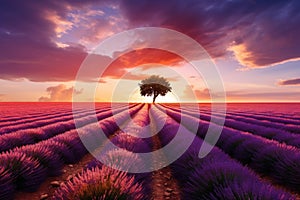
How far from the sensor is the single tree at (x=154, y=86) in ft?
211

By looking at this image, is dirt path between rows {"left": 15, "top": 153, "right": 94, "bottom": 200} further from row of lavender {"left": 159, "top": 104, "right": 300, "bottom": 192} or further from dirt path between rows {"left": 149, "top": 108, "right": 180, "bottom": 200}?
row of lavender {"left": 159, "top": 104, "right": 300, "bottom": 192}

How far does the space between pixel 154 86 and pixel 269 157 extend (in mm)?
58488

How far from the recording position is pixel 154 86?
63875 millimetres

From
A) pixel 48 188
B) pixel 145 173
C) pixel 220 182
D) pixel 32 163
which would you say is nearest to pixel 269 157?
pixel 220 182

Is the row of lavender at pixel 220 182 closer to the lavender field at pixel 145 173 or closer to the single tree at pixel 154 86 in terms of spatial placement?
the lavender field at pixel 145 173

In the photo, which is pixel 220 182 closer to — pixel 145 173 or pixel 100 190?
pixel 145 173

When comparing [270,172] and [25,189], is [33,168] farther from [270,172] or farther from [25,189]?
[270,172]

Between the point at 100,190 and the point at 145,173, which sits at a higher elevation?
the point at 100,190

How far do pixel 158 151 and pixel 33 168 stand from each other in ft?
13.9

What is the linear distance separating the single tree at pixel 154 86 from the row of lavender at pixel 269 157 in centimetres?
5640

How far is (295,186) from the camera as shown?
4.71 meters

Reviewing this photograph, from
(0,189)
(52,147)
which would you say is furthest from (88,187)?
(52,147)

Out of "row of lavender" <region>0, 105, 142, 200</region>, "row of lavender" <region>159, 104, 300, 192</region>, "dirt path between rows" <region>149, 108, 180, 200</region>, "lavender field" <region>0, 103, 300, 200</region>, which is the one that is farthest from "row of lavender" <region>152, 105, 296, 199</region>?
"row of lavender" <region>0, 105, 142, 200</region>

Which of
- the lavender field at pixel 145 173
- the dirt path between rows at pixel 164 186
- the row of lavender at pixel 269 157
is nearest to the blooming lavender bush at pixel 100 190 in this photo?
the lavender field at pixel 145 173
